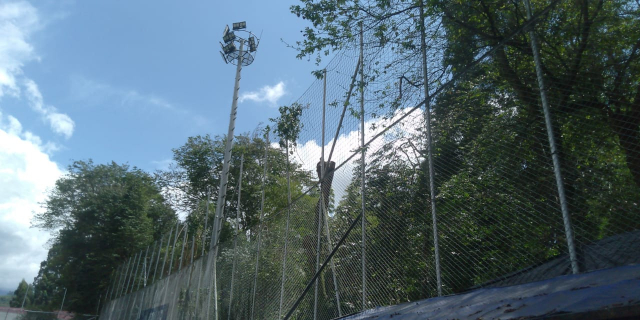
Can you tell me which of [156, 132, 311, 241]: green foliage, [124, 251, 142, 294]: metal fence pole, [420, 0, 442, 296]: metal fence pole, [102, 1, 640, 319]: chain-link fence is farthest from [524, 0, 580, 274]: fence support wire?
[124, 251, 142, 294]: metal fence pole

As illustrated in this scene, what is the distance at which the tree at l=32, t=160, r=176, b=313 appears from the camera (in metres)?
25.3

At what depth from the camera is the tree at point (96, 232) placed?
82.9ft

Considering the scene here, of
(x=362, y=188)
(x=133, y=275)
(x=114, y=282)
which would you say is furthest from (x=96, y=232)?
(x=362, y=188)

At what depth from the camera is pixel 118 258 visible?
1002 inches

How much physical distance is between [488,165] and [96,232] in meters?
26.2

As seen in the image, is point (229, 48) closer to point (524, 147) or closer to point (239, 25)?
point (239, 25)

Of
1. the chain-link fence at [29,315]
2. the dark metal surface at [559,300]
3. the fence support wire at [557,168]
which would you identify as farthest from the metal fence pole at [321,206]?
the chain-link fence at [29,315]

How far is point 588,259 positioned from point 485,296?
0.70m

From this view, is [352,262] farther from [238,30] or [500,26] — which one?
[238,30]

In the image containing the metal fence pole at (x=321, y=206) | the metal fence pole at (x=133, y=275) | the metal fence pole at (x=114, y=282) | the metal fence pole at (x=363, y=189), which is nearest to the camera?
the metal fence pole at (x=363, y=189)

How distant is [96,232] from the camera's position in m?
25.6

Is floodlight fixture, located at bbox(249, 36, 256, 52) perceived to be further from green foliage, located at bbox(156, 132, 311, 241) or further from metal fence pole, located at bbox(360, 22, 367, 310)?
metal fence pole, located at bbox(360, 22, 367, 310)

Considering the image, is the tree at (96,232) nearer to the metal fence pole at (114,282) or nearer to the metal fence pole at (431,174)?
the metal fence pole at (114,282)

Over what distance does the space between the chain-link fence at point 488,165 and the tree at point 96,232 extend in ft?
71.0
